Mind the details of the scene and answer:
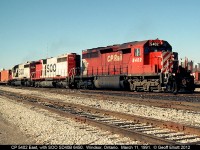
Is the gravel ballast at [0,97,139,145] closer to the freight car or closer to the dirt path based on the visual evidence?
the dirt path

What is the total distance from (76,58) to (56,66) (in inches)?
163

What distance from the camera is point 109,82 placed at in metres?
24.5

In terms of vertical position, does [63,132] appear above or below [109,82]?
below

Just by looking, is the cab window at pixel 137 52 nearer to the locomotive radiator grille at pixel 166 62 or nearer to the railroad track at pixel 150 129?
the locomotive radiator grille at pixel 166 62

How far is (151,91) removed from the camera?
829 inches

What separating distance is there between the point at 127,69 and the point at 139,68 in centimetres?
148

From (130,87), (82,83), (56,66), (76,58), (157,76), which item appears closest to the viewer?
(157,76)

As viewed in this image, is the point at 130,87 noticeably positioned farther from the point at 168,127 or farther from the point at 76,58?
the point at 168,127

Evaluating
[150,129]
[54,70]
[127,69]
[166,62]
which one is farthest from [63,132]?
[54,70]

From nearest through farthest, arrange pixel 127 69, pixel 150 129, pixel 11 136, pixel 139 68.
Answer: pixel 11 136 < pixel 150 129 < pixel 139 68 < pixel 127 69

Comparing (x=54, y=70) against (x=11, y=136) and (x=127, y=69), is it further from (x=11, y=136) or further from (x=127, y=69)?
(x=11, y=136)

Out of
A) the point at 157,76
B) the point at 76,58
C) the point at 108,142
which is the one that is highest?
the point at 76,58

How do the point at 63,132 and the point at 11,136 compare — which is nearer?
the point at 11,136

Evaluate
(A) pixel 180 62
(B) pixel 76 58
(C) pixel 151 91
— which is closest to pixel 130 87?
(C) pixel 151 91
